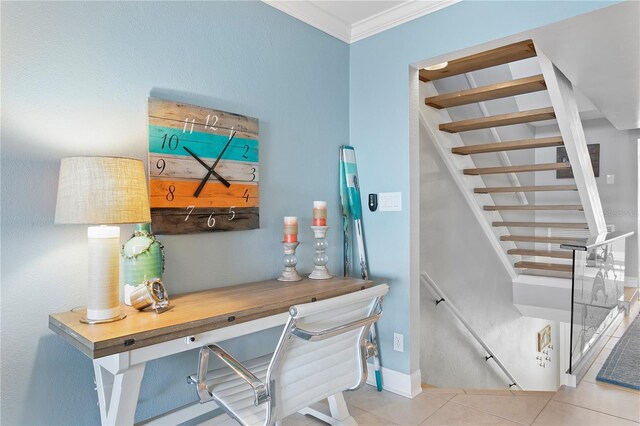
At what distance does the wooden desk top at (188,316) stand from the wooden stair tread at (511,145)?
6.04 ft

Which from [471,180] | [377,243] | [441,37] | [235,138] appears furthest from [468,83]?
[235,138]

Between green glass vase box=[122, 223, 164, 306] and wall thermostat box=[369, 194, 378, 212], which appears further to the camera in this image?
wall thermostat box=[369, 194, 378, 212]

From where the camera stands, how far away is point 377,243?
2680mm

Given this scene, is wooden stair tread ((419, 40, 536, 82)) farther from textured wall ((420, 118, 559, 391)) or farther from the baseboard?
the baseboard

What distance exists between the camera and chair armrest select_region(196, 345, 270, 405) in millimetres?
1369

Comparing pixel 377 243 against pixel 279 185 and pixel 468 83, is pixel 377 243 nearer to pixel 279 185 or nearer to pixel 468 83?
pixel 279 185

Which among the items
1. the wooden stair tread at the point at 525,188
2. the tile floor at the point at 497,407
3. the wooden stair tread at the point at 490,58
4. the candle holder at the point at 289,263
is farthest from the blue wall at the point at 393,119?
the wooden stair tread at the point at 525,188

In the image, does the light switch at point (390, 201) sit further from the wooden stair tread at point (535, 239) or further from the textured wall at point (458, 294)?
the wooden stair tread at point (535, 239)

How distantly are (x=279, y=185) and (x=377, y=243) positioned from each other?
2.57 ft

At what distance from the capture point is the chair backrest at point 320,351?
1.41 m

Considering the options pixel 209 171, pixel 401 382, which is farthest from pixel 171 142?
pixel 401 382

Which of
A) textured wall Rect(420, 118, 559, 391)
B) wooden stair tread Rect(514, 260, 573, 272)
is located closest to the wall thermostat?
textured wall Rect(420, 118, 559, 391)

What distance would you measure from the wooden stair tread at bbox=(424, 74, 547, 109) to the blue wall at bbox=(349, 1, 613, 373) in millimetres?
628

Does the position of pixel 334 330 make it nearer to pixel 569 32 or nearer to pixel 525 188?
pixel 569 32
